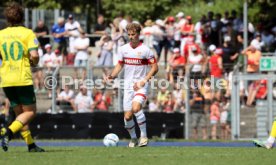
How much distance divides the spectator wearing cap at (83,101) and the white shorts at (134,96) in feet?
29.3

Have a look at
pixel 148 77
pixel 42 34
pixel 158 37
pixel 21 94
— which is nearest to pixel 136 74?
pixel 148 77

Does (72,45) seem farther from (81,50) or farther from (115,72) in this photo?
(115,72)

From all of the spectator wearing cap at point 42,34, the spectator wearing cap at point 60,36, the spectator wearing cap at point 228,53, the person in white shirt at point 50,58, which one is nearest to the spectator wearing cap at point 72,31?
the spectator wearing cap at point 60,36

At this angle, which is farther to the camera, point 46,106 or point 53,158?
point 46,106

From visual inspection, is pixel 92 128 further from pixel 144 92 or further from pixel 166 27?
pixel 144 92

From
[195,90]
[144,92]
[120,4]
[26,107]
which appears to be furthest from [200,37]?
[120,4]

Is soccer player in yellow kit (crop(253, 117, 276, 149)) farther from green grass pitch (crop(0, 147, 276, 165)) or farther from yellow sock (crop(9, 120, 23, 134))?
yellow sock (crop(9, 120, 23, 134))

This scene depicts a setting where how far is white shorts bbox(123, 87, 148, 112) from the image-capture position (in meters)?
17.0

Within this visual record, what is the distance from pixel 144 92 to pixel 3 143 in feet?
12.8

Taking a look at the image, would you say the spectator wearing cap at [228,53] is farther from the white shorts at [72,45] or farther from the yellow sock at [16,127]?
the yellow sock at [16,127]

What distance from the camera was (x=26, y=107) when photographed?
1420cm

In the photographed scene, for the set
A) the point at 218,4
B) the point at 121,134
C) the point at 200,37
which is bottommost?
the point at 121,134

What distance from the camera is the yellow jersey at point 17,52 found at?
14070mm

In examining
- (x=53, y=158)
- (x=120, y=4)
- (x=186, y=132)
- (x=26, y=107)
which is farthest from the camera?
(x=120, y=4)
